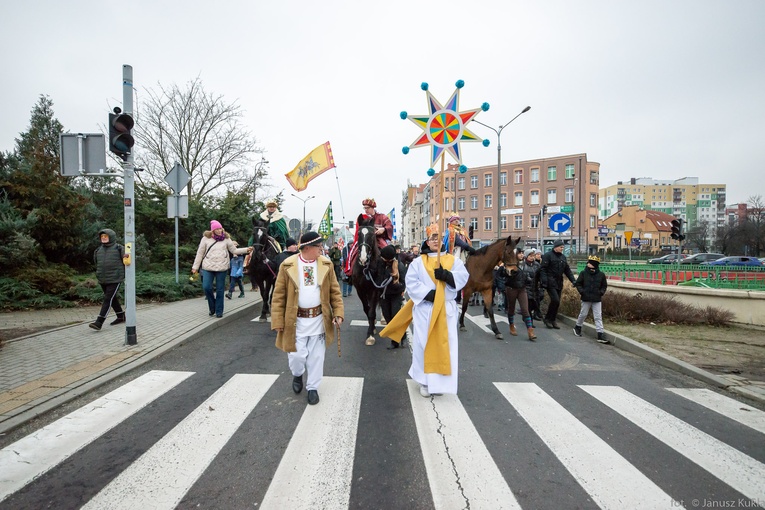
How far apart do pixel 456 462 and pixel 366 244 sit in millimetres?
4153

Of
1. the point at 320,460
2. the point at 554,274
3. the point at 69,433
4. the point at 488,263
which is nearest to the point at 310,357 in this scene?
the point at 320,460

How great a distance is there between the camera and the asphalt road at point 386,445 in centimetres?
265

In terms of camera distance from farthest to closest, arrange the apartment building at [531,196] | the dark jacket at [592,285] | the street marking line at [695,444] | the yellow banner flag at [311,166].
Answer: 1. the apartment building at [531,196]
2. the yellow banner flag at [311,166]
3. the dark jacket at [592,285]
4. the street marking line at [695,444]

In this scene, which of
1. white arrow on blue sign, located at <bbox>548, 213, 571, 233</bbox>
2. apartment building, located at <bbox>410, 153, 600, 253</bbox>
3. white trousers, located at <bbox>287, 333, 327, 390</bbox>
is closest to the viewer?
white trousers, located at <bbox>287, 333, 327, 390</bbox>

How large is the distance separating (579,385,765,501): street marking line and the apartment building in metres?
47.9

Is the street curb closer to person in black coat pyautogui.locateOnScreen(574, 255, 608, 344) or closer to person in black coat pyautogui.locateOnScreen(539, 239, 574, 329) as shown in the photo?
person in black coat pyautogui.locateOnScreen(574, 255, 608, 344)

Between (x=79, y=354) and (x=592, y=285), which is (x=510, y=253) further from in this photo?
(x=79, y=354)

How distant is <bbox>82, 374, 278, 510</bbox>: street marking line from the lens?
2.59m

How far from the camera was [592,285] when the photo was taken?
25.4 ft

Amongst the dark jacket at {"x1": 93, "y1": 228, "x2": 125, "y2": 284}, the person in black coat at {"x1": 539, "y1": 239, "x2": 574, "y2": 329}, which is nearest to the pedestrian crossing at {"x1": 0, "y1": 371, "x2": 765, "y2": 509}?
the dark jacket at {"x1": 93, "y1": 228, "x2": 125, "y2": 284}

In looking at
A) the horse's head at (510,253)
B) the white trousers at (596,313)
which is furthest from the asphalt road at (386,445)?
the horse's head at (510,253)

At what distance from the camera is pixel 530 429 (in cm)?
364

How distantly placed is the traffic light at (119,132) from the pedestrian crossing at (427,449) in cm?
350

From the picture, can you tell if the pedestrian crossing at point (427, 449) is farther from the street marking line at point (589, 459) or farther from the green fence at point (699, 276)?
the green fence at point (699, 276)
